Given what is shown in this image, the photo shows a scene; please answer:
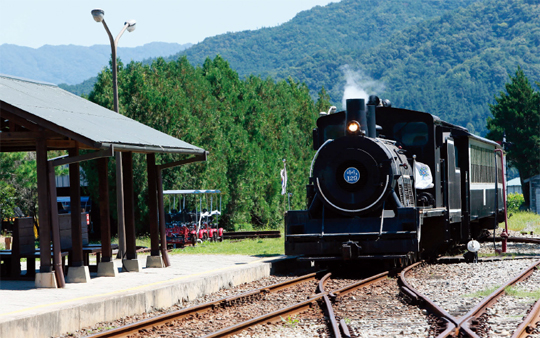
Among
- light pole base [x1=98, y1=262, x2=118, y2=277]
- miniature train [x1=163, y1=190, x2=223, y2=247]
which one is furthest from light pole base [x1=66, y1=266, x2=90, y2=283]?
miniature train [x1=163, y1=190, x2=223, y2=247]

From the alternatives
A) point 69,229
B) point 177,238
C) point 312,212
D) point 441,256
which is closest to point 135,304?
point 69,229

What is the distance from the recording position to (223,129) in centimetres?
3497

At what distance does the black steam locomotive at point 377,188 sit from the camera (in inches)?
512

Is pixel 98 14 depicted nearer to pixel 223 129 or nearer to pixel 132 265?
pixel 132 265

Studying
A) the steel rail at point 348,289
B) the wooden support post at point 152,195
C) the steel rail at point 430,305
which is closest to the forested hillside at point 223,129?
the wooden support post at point 152,195

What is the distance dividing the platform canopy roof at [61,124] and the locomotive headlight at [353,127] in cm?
306

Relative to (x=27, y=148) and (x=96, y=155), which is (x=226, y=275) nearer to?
(x=96, y=155)

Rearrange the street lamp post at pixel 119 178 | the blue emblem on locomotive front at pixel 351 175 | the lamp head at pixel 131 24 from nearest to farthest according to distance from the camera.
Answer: the blue emblem on locomotive front at pixel 351 175, the street lamp post at pixel 119 178, the lamp head at pixel 131 24

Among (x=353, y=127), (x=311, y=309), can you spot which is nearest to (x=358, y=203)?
(x=353, y=127)

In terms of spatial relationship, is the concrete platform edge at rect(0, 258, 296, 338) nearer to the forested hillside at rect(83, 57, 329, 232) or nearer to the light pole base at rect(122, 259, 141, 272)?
the light pole base at rect(122, 259, 141, 272)

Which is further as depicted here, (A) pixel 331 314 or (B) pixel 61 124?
(B) pixel 61 124

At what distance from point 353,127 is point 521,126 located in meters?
48.7

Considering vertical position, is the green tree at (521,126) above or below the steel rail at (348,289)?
above

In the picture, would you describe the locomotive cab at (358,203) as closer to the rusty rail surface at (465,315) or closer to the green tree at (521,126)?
the rusty rail surface at (465,315)
